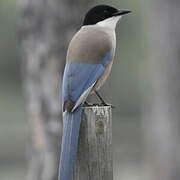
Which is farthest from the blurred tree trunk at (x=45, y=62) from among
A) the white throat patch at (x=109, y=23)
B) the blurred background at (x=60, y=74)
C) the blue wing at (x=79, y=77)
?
the blue wing at (x=79, y=77)

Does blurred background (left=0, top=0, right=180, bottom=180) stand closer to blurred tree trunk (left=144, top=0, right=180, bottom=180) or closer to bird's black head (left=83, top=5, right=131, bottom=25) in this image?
blurred tree trunk (left=144, top=0, right=180, bottom=180)

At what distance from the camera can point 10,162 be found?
79.9 feet

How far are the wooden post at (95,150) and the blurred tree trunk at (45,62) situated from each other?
4.05 metres

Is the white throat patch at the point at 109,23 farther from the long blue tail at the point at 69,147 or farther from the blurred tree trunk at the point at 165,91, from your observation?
the blurred tree trunk at the point at 165,91

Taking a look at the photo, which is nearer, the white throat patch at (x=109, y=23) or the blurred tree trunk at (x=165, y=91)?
the white throat patch at (x=109, y=23)

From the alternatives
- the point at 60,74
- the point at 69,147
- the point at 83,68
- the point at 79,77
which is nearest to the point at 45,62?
the point at 60,74

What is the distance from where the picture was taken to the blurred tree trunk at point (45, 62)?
32.6ft

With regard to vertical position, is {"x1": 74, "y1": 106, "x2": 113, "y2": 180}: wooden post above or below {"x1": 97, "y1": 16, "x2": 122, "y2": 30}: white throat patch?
below

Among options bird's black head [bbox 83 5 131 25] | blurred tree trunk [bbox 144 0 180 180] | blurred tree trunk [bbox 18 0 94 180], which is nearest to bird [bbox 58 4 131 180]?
bird's black head [bbox 83 5 131 25]

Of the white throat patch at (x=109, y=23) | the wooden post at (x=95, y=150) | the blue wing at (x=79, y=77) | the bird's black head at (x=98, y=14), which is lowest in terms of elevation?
the wooden post at (x=95, y=150)

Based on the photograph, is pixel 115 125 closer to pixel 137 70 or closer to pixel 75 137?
pixel 137 70

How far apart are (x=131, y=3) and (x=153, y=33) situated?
13.2 metres

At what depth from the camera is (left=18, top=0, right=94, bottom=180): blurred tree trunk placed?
9.95 m

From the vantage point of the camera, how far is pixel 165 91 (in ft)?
40.7
